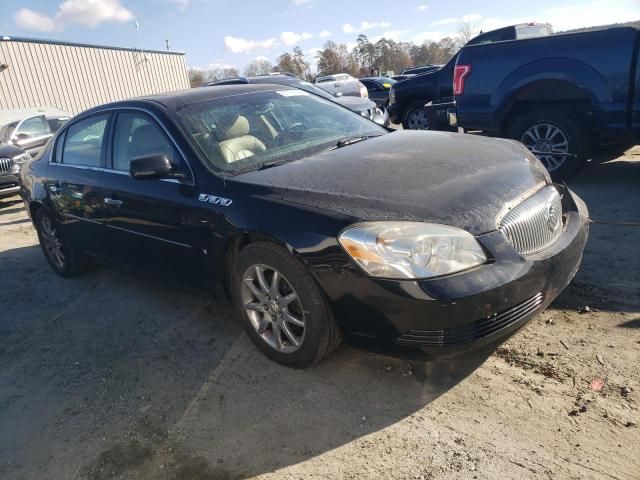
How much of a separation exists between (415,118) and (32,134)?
8.48m

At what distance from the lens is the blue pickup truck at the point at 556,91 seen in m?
5.24

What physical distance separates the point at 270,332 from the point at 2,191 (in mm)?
8298

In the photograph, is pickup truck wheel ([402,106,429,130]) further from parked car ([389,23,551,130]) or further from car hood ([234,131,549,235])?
car hood ([234,131,549,235])

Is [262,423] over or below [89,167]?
below

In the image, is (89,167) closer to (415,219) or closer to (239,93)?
(239,93)

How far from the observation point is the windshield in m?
3.23

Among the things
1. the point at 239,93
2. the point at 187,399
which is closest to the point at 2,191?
the point at 239,93

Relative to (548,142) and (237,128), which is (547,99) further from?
(237,128)

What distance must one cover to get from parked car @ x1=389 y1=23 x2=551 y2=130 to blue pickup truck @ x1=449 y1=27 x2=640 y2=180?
279cm

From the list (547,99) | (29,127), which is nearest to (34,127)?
(29,127)

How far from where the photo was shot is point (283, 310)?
279cm

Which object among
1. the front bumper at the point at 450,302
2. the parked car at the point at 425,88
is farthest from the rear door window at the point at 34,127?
the front bumper at the point at 450,302

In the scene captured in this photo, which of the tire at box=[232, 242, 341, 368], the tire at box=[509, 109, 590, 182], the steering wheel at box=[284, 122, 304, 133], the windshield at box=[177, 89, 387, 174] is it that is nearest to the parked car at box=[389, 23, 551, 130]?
the tire at box=[509, 109, 590, 182]

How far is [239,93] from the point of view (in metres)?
3.86
